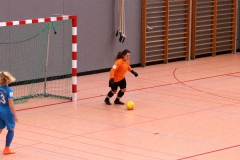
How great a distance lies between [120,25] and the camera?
20391 mm

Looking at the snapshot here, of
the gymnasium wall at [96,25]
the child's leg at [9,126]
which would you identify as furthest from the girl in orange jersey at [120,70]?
the child's leg at [9,126]

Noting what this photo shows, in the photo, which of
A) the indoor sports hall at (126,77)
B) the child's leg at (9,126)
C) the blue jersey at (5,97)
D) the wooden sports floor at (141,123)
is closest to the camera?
the blue jersey at (5,97)

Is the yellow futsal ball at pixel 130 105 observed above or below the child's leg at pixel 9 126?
below

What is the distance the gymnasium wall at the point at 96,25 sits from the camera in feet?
60.7

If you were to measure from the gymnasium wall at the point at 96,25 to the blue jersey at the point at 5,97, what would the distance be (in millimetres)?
7416

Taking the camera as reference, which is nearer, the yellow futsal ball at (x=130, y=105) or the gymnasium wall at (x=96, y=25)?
the yellow futsal ball at (x=130, y=105)

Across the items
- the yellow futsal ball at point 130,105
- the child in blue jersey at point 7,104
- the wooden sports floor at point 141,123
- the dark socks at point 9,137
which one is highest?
the child in blue jersey at point 7,104

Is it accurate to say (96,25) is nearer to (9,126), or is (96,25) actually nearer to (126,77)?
(126,77)

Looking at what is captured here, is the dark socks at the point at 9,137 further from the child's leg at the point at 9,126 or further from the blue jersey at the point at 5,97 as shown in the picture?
the blue jersey at the point at 5,97

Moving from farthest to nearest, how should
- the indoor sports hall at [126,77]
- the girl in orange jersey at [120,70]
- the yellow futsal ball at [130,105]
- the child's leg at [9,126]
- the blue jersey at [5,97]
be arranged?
the girl in orange jersey at [120,70], the yellow futsal ball at [130,105], the indoor sports hall at [126,77], the child's leg at [9,126], the blue jersey at [5,97]

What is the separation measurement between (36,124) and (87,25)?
6981 mm

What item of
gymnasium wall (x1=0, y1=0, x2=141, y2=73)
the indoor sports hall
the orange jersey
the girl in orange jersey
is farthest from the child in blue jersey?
gymnasium wall (x1=0, y1=0, x2=141, y2=73)

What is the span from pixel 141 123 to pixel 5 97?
3653 mm

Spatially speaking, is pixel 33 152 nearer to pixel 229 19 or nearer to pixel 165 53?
pixel 165 53
